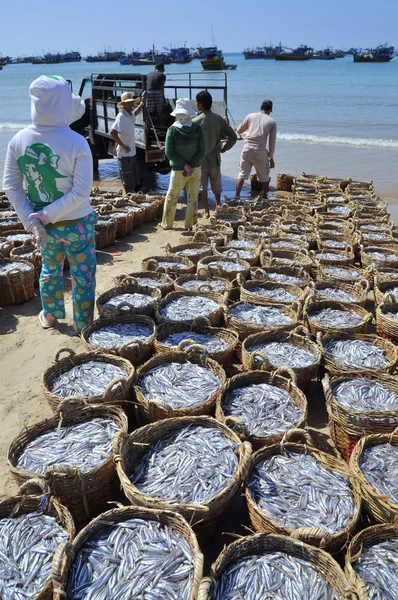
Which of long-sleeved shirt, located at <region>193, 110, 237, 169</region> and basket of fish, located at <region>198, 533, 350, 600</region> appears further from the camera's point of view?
long-sleeved shirt, located at <region>193, 110, 237, 169</region>

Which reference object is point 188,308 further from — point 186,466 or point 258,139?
point 258,139

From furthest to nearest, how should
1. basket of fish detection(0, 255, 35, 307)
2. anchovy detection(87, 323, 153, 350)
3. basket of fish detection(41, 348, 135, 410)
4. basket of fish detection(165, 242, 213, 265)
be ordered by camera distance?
basket of fish detection(165, 242, 213, 265) → basket of fish detection(0, 255, 35, 307) → anchovy detection(87, 323, 153, 350) → basket of fish detection(41, 348, 135, 410)

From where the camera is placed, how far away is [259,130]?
995 centimetres

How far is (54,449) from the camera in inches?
119

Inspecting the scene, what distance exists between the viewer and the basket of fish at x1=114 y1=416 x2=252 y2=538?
256 cm

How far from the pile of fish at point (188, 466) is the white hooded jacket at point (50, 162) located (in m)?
2.36

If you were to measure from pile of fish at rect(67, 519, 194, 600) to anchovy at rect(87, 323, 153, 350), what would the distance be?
6.40 feet

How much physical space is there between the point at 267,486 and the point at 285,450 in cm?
33

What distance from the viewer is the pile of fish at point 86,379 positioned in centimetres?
361

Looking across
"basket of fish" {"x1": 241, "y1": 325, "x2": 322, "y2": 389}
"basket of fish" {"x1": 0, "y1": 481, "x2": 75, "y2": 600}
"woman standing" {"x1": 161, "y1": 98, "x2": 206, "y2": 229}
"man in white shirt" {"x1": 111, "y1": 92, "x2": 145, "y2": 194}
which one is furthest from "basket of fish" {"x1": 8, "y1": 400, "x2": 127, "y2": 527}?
"man in white shirt" {"x1": 111, "y1": 92, "x2": 145, "y2": 194}

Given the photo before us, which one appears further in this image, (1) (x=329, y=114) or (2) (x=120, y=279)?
(1) (x=329, y=114)

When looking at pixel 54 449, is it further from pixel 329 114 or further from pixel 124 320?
pixel 329 114

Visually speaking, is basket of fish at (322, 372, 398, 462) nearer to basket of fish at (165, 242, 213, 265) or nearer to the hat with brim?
basket of fish at (165, 242, 213, 265)

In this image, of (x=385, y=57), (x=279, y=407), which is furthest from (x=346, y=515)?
(x=385, y=57)
